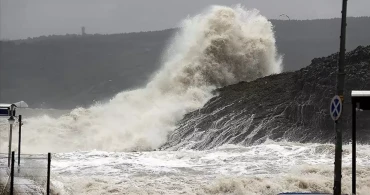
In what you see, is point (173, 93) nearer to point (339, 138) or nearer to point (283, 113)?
point (283, 113)

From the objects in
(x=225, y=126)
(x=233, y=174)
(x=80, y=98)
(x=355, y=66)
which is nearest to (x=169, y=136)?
(x=225, y=126)

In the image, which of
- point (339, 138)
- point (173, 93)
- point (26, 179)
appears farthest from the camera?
point (173, 93)

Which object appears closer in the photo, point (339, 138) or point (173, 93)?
point (339, 138)

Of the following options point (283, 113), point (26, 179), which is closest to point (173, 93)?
point (283, 113)

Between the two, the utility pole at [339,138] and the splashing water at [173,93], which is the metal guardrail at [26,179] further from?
the splashing water at [173,93]

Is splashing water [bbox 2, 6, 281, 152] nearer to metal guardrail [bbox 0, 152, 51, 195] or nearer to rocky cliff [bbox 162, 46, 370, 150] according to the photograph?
rocky cliff [bbox 162, 46, 370, 150]

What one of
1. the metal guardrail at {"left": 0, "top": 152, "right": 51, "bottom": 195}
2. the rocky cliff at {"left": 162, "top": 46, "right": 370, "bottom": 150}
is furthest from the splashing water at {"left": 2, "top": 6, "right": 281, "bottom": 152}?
the metal guardrail at {"left": 0, "top": 152, "right": 51, "bottom": 195}

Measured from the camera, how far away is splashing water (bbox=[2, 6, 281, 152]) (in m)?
36.3

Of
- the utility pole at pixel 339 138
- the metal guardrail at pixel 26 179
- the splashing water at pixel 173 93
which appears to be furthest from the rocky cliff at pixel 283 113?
the utility pole at pixel 339 138

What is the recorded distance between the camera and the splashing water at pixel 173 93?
3628 cm

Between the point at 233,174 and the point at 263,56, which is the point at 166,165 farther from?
the point at 263,56

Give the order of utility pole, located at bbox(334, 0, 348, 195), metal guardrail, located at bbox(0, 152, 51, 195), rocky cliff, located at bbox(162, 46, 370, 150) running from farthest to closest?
1. rocky cliff, located at bbox(162, 46, 370, 150)
2. metal guardrail, located at bbox(0, 152, 51, 195)
3. utility pole, located at bbox(334, 0, 348, 195)

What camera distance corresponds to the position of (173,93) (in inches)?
1705

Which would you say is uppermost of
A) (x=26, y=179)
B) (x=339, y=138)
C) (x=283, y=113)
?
(x=283, y=113)
